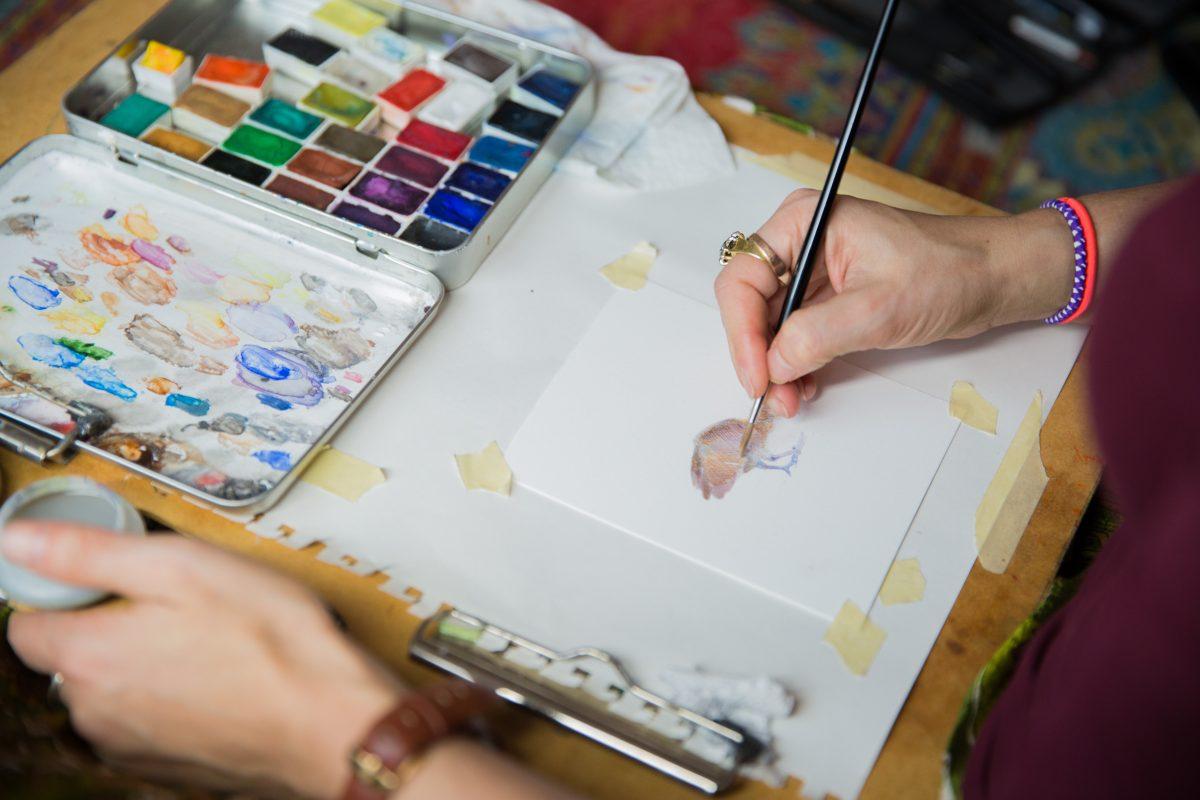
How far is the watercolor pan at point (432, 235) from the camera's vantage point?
1.06 meters

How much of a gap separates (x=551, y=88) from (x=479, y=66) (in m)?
0.09

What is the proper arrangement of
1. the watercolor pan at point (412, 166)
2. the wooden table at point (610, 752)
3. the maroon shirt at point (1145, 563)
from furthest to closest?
the watercolor pan at point (412, 166) < the wooden table at point (610, 752) < the maroon shirt at point (1145, 563)

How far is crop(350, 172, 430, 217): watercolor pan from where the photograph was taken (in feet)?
3.60

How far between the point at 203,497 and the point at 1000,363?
0.80 metres

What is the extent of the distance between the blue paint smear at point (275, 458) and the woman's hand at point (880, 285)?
42 centimetres

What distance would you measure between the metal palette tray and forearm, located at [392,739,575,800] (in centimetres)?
51

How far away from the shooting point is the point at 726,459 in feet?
3.17

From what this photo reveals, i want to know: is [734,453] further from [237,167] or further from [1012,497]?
[237,167]

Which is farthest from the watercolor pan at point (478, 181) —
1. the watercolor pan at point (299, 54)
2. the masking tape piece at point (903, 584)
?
the masking tape piece at point (903, 584)

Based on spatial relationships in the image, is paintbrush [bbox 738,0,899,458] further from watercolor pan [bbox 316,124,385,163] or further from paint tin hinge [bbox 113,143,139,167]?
paint tin hinge [bbox 113,143,139,167]

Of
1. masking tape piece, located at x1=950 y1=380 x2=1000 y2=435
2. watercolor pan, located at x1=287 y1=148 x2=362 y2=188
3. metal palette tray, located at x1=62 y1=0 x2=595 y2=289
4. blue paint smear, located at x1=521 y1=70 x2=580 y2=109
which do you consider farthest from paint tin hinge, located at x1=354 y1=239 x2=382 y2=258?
masking tape piece, located at x1=950 y1=380 x2=1000 y2=435

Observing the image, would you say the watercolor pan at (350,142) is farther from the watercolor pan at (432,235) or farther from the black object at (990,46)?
the black object at (990,46)

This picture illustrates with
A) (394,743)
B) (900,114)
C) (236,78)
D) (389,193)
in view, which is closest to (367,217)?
(389,193)

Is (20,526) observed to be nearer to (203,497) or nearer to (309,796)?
(203,497)
